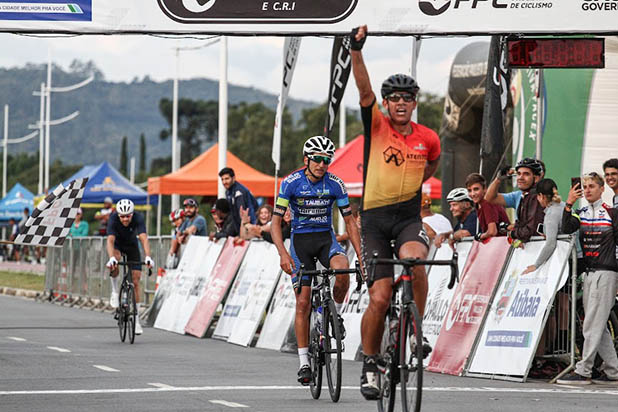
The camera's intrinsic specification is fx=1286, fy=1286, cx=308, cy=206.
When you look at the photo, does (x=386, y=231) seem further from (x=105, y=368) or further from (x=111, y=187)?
(x=111, y=187)

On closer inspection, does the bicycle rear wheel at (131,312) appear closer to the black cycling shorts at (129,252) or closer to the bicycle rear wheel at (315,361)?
the black cycling shorts at (129,252)

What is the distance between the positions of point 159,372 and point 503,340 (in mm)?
3503

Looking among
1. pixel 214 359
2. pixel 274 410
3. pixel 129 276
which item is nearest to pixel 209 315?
pixel 129 276

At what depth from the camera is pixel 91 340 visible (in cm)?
1798

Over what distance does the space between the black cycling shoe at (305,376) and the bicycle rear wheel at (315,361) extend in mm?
30

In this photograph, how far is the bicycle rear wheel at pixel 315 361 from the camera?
35.2ft

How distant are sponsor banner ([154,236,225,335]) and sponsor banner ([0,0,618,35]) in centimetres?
746

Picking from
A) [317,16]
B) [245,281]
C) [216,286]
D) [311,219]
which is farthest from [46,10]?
[216,286]

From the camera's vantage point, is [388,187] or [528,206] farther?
[528,206]

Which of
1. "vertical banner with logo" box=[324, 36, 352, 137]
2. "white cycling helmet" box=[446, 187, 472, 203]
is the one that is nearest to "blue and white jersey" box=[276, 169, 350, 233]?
"white cycling helmet" box=[446, 187, 472, 203]

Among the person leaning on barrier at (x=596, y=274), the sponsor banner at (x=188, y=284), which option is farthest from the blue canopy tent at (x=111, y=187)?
the person leaning on barrier at (x=596, y=274)

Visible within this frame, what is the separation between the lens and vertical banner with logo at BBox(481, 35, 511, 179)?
15.2 meters

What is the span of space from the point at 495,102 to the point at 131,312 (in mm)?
5953

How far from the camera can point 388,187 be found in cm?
895
